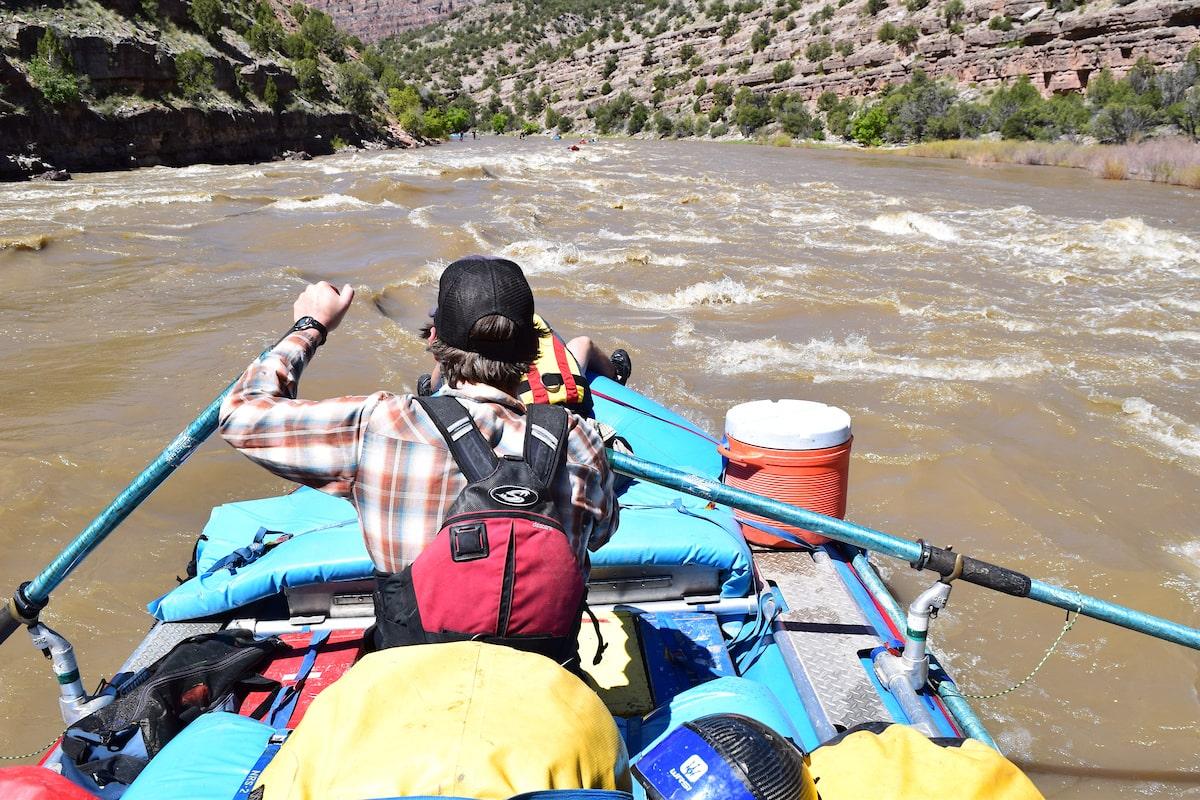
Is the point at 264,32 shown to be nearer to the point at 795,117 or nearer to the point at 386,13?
the point at 795,117

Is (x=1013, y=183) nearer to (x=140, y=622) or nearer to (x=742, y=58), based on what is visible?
(x=140, y=622)

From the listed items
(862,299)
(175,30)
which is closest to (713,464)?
(862,299)

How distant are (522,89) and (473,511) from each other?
105m

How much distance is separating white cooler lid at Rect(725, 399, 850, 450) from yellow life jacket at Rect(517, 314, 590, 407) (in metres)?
0.64

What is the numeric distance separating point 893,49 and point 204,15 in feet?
131

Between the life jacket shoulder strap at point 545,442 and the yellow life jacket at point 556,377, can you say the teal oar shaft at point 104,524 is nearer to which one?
the life jacket shoulder strap at point 545,442

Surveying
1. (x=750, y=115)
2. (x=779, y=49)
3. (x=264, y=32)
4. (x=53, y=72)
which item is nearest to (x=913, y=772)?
(x=53, y=72)

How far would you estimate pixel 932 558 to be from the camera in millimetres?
2176

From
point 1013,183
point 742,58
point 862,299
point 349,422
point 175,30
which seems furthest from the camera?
point 742,58

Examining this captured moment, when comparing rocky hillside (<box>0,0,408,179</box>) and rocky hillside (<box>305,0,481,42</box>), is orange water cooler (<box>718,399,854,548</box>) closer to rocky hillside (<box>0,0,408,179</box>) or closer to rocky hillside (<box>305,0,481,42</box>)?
rocky hillside (<box>0,0,408,179</box>)

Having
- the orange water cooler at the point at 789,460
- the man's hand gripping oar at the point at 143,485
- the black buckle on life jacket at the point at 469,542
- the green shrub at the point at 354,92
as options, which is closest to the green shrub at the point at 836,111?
the green shrub at the point at 354,92

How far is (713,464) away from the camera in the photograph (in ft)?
12.9

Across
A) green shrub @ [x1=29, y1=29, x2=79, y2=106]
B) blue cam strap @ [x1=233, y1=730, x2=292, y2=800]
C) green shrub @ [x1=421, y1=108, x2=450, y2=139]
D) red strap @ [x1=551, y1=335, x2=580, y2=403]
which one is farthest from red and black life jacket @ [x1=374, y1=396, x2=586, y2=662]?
green shrub @ [x1=421, y1=108, x2=450, y2=139]

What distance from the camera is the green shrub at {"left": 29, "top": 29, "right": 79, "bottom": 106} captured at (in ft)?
79.4
